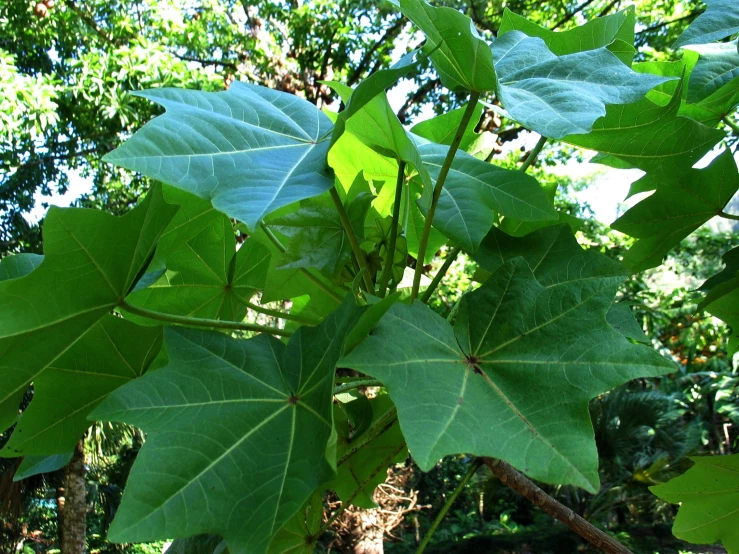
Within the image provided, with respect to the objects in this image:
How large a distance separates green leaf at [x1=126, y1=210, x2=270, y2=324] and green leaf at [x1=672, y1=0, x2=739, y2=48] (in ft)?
1.36

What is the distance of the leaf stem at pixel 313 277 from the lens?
545 mm

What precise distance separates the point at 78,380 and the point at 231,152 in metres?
0.23

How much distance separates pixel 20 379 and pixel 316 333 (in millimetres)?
219

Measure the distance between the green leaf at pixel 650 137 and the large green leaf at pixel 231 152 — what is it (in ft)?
0.75

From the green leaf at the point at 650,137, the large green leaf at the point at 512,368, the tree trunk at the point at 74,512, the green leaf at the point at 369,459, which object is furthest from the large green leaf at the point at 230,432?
the tree trunk at the point at 74,512

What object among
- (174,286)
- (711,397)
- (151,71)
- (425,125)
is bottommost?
(174,286)

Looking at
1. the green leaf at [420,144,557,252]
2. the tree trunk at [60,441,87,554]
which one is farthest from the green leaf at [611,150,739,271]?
the tree trunk at [60,441,87,554]

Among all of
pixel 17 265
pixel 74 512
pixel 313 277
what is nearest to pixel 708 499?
pixel 313 277

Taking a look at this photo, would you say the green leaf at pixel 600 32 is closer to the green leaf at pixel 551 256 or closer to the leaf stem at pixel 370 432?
the green leaf at pixel 551 256

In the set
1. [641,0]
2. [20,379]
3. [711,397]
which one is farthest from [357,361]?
[711,397]

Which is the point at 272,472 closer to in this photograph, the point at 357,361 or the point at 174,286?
the point at 357,361

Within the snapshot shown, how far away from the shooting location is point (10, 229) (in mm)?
5215

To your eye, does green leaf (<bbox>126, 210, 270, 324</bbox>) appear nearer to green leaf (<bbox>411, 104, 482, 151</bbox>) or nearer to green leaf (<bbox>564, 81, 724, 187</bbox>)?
green leaf (<bbox>411, 104, 482, 151</bbox>)

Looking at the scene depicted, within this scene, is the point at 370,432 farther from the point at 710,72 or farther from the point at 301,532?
the point at 710,72
